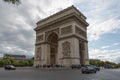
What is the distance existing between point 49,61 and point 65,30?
1159 cm

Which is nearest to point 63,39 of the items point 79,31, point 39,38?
point 79,31

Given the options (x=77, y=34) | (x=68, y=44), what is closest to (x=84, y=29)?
(x=77, y=34)

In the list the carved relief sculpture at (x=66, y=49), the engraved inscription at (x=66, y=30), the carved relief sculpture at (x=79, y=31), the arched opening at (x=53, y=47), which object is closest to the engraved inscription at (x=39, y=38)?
the arched opening at (x=53, y=47)

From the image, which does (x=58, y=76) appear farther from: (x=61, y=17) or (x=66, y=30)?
(x=61, y=17)

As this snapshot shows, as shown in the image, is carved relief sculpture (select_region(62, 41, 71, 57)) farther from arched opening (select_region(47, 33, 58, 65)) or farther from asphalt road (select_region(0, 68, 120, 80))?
asphalt road (select_region(0, 68, 120, 80))

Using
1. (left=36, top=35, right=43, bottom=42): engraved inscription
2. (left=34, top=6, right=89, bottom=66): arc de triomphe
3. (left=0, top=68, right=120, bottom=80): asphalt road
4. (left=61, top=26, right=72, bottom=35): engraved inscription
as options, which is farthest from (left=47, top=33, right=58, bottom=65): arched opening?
(left=0, top=68, right=120, bottom=80): asphalt road

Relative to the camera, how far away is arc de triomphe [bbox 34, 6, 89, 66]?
4034 centimetres

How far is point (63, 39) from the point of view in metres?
42.6

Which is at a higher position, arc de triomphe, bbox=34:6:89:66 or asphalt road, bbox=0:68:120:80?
arc de triomphe, bbox=34:6:89:66

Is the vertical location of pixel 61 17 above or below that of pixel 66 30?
above

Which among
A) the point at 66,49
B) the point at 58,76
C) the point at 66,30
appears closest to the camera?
the point at 58,76

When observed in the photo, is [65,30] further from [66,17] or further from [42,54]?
[42,54]

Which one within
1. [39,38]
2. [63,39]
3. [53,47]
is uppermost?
[39,38]

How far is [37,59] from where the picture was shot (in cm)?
4988
